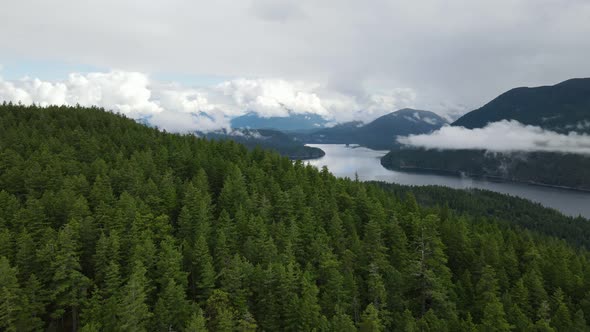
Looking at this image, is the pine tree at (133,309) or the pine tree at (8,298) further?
the pine tree at (133,309)

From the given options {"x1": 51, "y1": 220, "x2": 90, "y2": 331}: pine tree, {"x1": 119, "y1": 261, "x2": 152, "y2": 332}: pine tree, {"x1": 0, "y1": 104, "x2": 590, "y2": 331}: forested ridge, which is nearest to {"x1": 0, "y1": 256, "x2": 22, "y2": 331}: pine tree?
{"x1": 0, "y1": 104, "x2": 590, "y2": 331}: forested ridge

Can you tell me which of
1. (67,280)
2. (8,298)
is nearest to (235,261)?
(67,280)

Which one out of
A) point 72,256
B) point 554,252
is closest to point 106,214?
point 72,256

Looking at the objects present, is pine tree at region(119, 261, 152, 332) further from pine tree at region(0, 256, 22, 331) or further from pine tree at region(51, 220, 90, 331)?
pine tree at region(0, 256, 22, 331)

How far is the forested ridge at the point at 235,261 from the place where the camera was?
4094 cm

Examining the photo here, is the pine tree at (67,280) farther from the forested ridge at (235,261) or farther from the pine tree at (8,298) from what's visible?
the pine tree at (8,298)

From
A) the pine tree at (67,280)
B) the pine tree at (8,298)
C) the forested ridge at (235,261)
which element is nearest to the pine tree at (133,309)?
the forested ridge at (235,261)

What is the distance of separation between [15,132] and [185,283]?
259 ft

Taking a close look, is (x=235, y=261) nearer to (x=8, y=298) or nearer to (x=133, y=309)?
(x=133, y=309)

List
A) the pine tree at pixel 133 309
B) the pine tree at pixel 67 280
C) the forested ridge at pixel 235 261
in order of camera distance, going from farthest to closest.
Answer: the forested ridge at pixel 235 261 → the pine tree at pixel 67 280 → the pine tree at pixel 133 309

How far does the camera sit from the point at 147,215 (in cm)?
5556

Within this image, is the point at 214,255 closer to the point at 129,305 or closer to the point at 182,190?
the point at 129,305

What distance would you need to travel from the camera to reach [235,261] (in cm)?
4619

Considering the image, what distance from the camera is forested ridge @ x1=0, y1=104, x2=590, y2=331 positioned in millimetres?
40938
